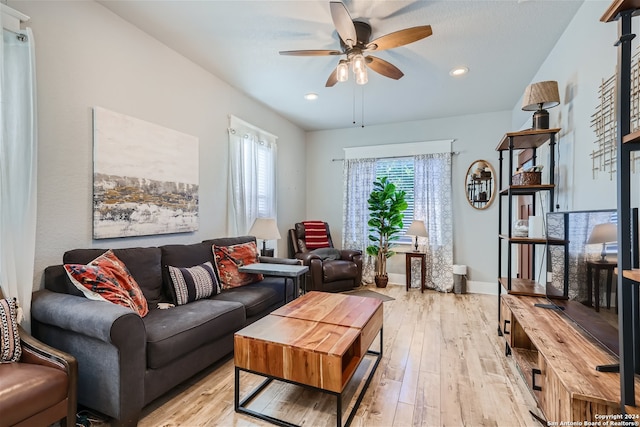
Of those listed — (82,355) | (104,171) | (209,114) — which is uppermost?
(209,114)

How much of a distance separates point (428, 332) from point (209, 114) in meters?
3.34

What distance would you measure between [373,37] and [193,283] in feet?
8.63

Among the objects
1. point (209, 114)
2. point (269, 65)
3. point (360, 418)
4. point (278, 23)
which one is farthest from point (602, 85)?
point (209, 114)

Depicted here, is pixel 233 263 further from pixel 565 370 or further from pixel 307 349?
pixel 565 370

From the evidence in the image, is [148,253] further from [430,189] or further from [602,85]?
[430,189]

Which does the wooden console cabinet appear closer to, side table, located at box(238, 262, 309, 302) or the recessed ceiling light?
side table, located at box(238, 262, 309, 302)

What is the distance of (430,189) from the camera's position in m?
4.84

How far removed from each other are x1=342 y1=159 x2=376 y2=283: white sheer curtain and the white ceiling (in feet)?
4.58

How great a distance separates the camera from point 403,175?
5.09 meters

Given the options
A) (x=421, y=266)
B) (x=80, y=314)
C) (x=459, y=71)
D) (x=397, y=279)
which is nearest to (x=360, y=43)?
(x=459, y=71)

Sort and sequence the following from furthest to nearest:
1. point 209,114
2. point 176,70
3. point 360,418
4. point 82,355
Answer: point 209,114 < point 176,70 < point 360,418 < point 82,355

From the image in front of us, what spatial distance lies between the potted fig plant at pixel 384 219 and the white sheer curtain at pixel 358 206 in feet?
0.68

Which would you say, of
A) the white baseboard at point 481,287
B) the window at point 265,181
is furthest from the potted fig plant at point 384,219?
the window at point 265,181

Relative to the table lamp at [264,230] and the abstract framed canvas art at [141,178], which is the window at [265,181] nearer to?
the table lamp at [264,230]
